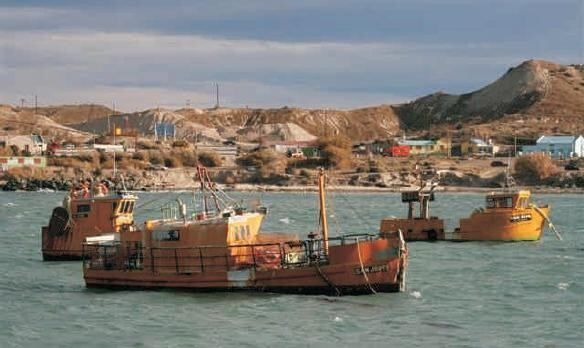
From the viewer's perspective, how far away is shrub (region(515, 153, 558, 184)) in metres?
138

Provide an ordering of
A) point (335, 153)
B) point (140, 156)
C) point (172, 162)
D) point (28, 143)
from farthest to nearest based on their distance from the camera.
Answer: point (28, 143), point (140, 156), point (172, 162), point (335, 153)

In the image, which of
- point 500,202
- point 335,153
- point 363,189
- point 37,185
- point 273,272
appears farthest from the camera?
point 335,153

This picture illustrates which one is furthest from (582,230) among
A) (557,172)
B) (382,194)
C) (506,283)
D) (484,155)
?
(484,155)

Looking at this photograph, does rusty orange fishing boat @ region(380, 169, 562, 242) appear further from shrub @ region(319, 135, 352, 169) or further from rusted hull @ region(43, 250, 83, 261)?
shrub @ region(319, 135, 352, 169)

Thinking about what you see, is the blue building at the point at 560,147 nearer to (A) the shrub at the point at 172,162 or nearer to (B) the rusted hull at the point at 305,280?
(A) the shrub at the point at 172,162

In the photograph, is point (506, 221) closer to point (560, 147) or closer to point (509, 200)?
point (509, 200)

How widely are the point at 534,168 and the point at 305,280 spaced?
107948 mm

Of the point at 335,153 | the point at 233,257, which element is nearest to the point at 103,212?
the point at 233,257

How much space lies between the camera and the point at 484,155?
166m

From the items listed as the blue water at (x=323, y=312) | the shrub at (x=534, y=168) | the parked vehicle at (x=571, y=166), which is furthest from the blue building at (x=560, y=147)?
the blue water at (x=323, y=312)

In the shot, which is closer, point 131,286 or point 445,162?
point 131,286

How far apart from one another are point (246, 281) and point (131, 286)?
4621mm

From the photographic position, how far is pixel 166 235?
1475 inches

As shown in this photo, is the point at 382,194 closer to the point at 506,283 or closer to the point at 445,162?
the point at 445,162
